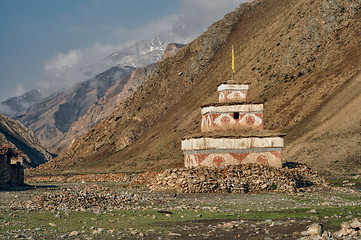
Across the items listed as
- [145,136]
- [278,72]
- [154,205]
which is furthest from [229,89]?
[145,136]

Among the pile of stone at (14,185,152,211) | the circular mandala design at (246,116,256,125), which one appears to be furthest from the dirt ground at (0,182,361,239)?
the circular mandala design at (246,116,256,125)

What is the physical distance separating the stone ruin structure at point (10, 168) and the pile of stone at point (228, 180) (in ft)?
50.8

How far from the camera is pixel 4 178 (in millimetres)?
40500

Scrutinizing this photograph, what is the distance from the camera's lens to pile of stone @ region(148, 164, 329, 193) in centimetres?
3080

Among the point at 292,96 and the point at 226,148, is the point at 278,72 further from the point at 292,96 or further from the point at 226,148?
the point at 226,148

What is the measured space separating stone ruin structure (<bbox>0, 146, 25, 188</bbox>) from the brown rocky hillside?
72.4ft

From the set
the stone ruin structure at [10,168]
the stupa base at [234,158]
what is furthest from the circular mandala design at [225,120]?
the stone ruin structure at [10,168]

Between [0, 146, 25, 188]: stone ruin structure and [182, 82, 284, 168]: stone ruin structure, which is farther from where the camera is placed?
[0, 146, 25, 188]: stone ruin structure

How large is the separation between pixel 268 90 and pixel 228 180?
204 feet

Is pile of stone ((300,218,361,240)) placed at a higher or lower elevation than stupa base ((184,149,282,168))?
lower

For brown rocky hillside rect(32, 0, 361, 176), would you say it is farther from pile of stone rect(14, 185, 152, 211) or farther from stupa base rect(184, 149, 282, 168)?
pile of stone rect(14, 185, 152, 211)

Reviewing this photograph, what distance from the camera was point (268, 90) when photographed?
9062 centimetres

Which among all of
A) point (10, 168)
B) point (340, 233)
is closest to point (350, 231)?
point (340, 233)

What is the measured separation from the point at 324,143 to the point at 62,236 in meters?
54.7
